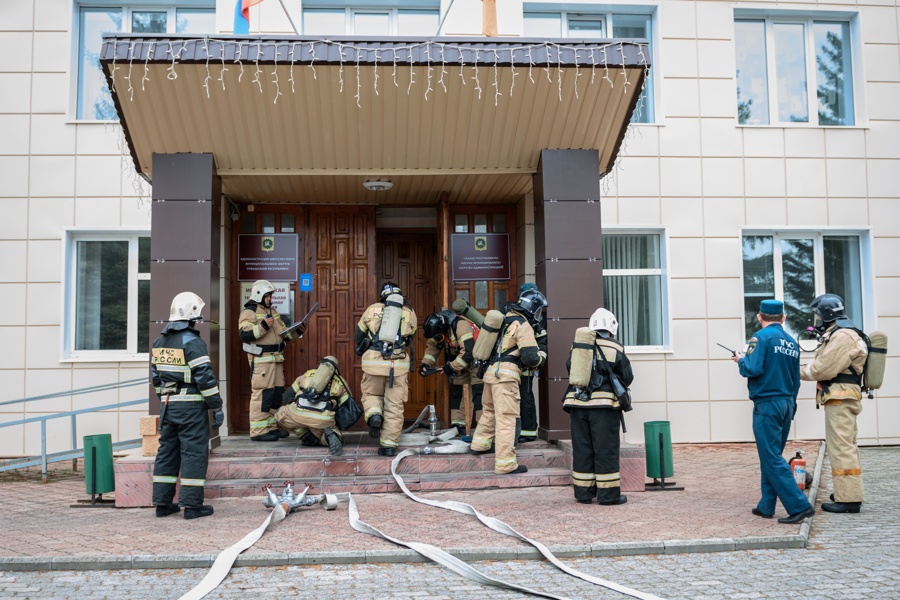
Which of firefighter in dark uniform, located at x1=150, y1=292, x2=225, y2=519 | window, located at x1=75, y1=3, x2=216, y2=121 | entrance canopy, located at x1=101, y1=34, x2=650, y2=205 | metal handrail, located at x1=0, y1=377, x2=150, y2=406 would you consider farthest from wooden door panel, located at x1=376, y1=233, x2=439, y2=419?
firefighter in dark uniform, located at x1=150, y1=292, x2=225, y2=519

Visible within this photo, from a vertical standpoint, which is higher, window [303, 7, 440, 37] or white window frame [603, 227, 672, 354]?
window [303, 7, 440, 37]

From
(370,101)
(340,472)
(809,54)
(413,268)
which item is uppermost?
(809,54)

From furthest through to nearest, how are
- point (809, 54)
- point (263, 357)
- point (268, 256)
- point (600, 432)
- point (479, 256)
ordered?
point (809, 54), point (479, 256), point (268, 256), point (263, 357), point (600, 432)

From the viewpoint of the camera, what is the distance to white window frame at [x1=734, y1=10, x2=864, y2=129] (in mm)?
12586

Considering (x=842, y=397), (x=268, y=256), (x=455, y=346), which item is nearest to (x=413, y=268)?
(x=268, y=256)

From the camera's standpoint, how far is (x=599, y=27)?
1252cm

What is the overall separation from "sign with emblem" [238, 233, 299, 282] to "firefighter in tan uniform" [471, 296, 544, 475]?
4.07 metres

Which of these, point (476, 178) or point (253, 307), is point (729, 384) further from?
point (253, 307)

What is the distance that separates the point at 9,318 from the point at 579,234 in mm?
8158

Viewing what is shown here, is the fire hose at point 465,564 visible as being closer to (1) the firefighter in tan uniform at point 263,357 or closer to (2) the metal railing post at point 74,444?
(1) the firefighter in tan uniform at point 263,357

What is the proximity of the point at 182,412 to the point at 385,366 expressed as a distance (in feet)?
7.75

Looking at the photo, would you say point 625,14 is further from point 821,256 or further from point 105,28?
point 105,28

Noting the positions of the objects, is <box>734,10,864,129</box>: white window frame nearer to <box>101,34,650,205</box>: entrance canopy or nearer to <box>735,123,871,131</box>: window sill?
<box>735,123,871,131</box>: window sill

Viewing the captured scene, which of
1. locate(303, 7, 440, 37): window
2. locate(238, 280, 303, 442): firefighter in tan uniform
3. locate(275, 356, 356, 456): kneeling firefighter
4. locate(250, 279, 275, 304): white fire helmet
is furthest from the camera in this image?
locate(303, 7, 440, 37): window
